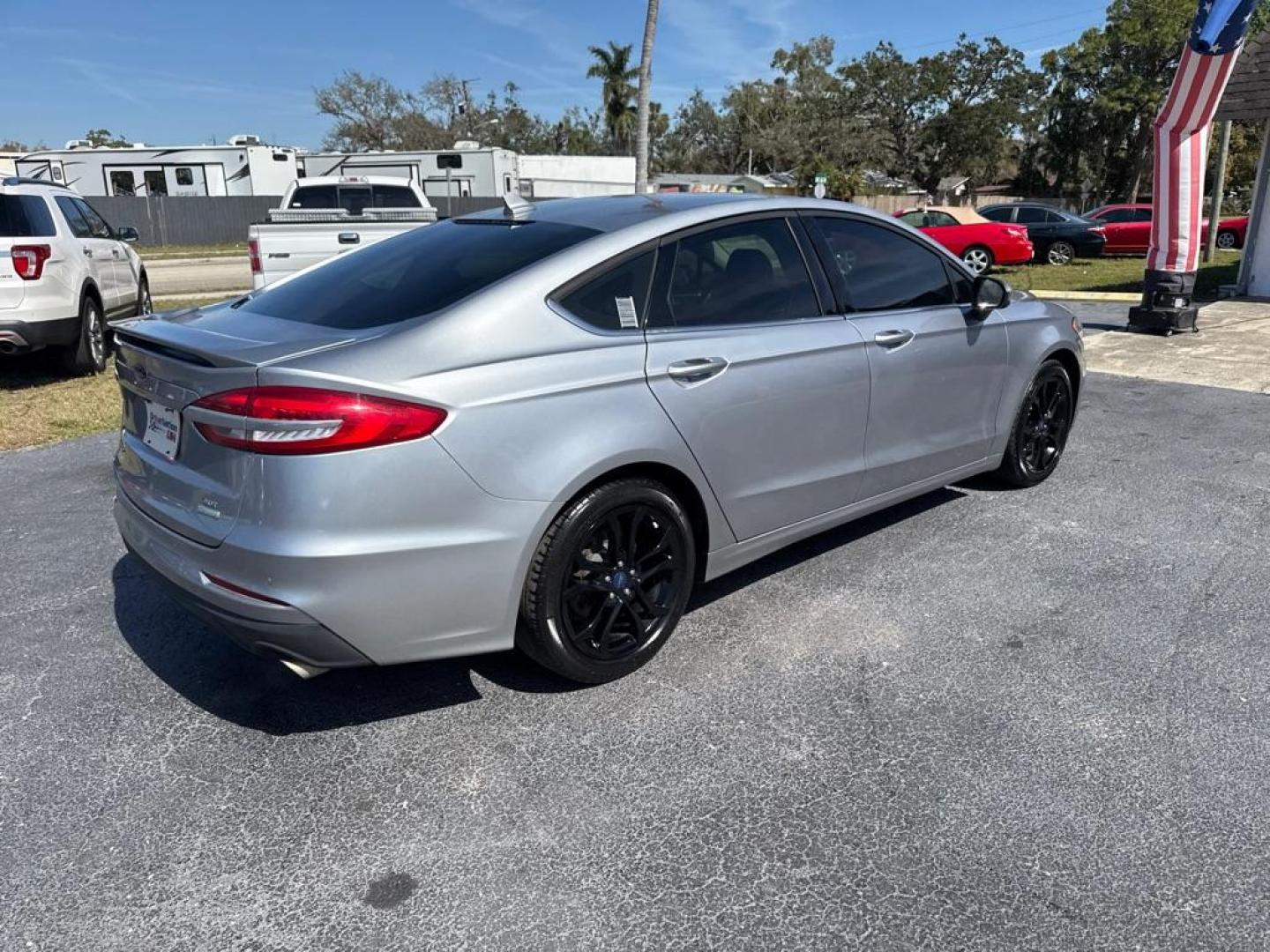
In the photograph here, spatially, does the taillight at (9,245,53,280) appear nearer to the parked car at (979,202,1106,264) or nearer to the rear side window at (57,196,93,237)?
the rear side window at (57,196,93,237)

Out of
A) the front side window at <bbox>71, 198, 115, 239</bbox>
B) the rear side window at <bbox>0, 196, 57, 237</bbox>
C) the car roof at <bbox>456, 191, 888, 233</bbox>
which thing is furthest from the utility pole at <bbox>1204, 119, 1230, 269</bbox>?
the rear side window at <bbox>0, 196, 57, 237</bbox>

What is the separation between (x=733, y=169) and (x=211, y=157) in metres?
59.6

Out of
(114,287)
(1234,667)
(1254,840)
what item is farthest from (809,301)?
(114,287)

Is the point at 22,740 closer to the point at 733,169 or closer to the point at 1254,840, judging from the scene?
the point at 1254,840

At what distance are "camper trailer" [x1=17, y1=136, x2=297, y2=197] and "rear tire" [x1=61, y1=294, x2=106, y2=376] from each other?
Answer: 24763 mm

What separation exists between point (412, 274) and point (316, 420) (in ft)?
3.30

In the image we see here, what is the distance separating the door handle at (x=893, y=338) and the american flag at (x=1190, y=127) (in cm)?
746

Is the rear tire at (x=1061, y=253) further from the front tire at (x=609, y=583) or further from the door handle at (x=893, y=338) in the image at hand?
the front tire at (x=609, y=583)

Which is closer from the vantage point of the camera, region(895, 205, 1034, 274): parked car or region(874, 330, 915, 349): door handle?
region(874, 330, 915, 349): door handle

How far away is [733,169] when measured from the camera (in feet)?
272

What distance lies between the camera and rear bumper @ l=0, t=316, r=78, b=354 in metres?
7.23

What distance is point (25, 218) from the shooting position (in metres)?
7.62

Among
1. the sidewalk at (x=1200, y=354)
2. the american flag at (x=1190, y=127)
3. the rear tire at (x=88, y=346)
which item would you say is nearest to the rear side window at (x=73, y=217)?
the rear tire at (x=88, y=346)

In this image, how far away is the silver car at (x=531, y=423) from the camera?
98.8 inches
